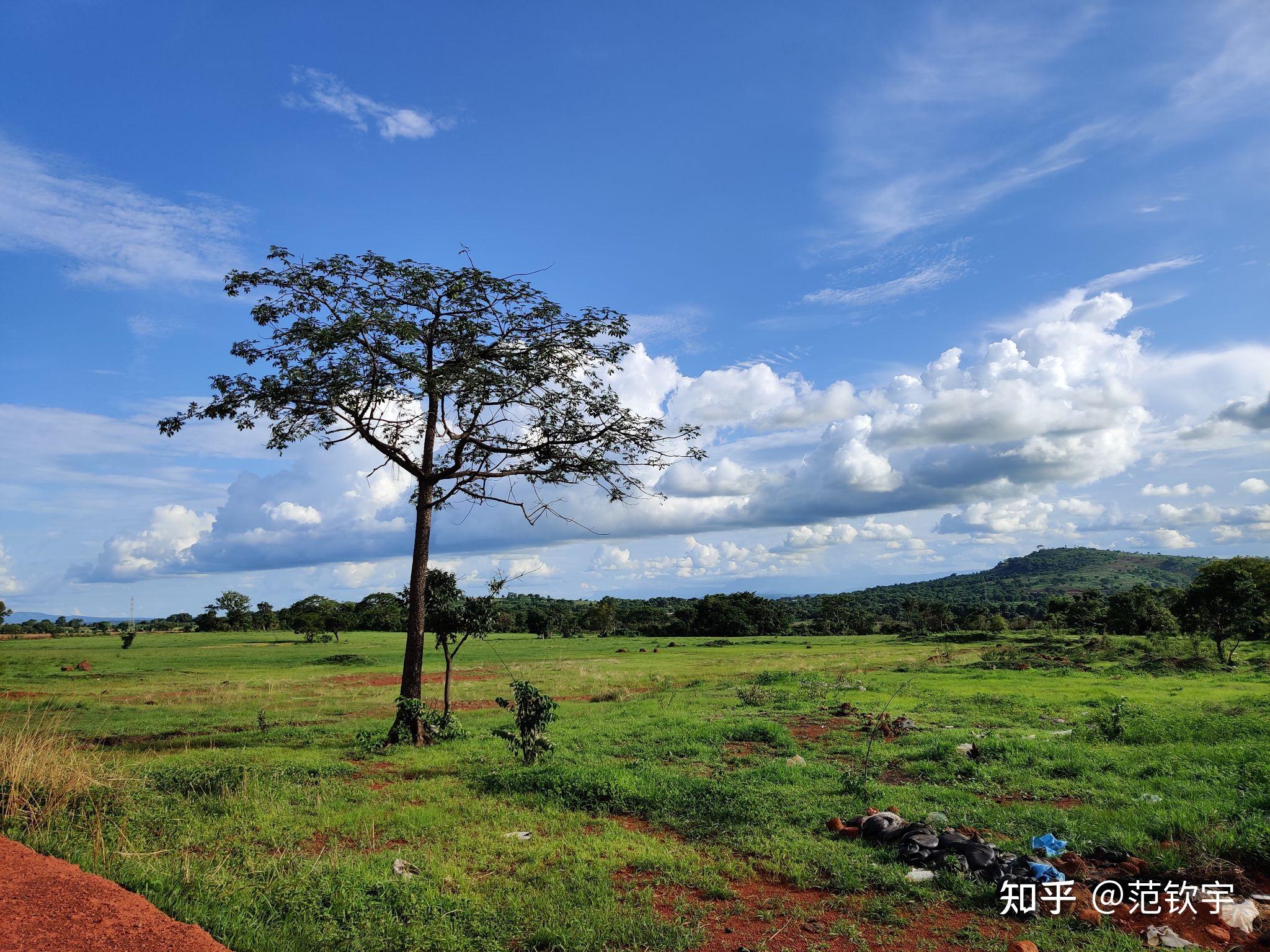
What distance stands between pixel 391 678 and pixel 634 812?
32.8 m

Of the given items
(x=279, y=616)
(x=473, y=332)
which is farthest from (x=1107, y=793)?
(x=279, y=616)

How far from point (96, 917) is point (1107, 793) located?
12875mm

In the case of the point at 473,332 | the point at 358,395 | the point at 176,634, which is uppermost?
the point at 473,332

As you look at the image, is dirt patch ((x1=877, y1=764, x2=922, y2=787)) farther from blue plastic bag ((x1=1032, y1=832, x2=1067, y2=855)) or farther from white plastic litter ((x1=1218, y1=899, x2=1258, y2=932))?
white plastic litter ((x1=1218, y1=899, x2=1258, y2=932))

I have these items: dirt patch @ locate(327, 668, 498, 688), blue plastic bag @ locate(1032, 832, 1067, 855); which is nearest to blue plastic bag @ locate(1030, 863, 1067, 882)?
blue plastic bag @ locate(1032, 832, 1067, 855)

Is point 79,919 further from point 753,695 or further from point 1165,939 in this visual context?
point 753,695

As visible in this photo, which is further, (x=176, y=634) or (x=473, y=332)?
(x=176, y=634)

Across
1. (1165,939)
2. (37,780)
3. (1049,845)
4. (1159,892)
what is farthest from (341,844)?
(1159,892)

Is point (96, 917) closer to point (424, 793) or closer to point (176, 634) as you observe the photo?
point (424, 793)

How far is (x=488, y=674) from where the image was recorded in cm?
4069

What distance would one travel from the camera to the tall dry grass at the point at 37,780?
26.0 feet

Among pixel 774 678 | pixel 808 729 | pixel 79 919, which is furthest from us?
pixel 774 678

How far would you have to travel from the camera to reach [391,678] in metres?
39.2

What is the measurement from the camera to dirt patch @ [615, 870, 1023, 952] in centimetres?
623
